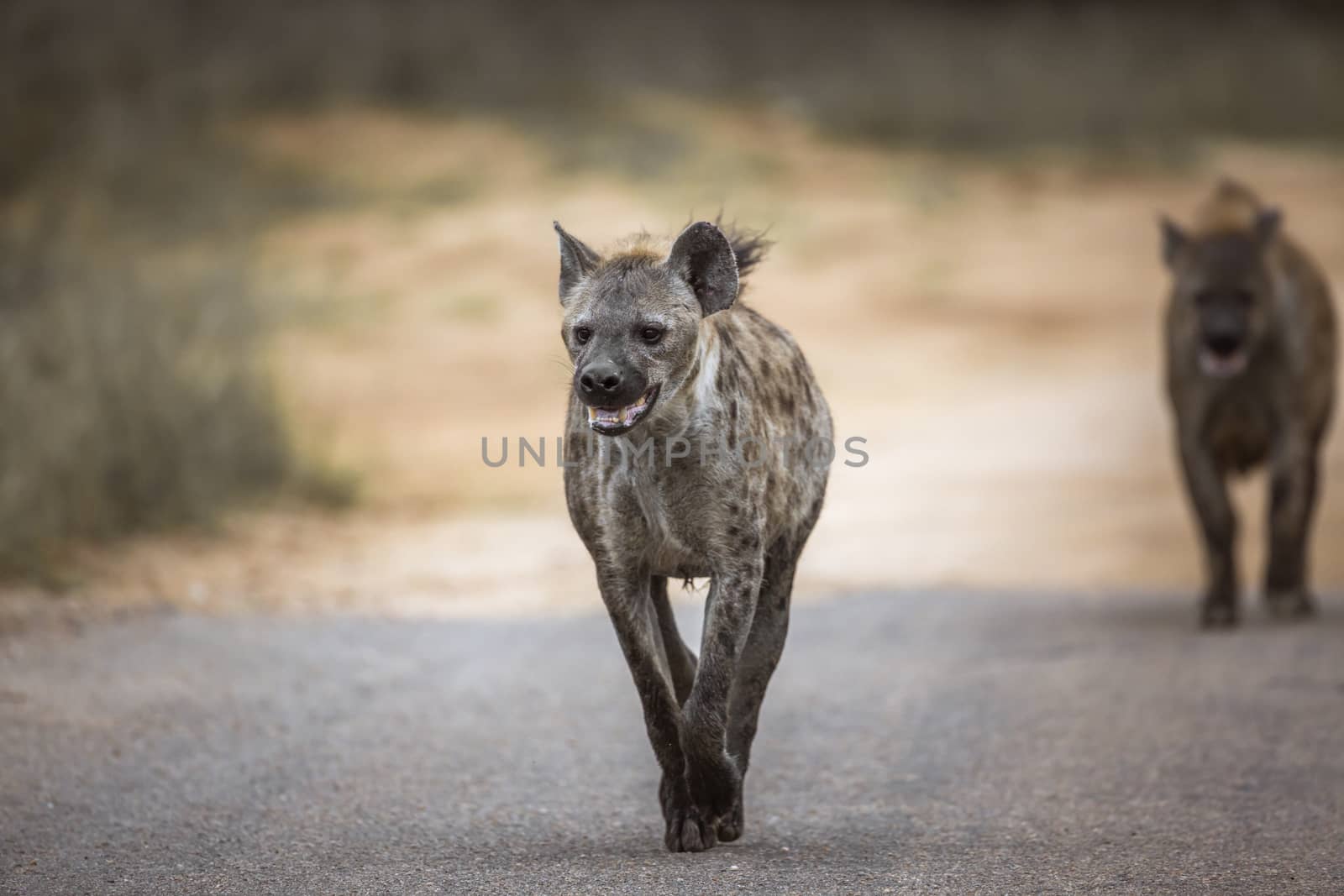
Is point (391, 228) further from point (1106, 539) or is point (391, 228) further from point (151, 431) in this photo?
point (1106, 539)

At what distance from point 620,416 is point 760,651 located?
935mm

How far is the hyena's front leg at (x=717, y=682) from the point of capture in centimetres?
432

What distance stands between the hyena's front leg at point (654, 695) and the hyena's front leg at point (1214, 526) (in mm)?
3824

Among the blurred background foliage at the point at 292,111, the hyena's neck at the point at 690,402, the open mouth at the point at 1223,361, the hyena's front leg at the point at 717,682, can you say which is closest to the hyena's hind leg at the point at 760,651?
the hyena's front leg at the point at 717,682

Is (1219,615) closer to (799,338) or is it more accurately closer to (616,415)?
(616,415)

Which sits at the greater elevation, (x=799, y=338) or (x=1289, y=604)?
(x=799, y=338)

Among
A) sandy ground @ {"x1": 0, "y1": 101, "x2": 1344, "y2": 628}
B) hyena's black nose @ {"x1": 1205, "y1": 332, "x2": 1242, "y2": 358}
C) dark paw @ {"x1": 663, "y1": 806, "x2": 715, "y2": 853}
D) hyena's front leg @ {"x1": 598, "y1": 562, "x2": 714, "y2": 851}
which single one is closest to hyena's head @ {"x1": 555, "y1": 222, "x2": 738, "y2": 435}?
hyena's front leg @ {"x1": 598, "y1": 562, "x2": 714, "y2": 851}

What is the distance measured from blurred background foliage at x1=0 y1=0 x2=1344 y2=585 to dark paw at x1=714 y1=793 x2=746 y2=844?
16.9 feet

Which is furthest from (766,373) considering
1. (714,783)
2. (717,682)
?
(714,783)

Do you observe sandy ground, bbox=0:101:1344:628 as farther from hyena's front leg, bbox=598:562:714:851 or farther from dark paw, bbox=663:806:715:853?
dark paw, bbox=663:806:715:853

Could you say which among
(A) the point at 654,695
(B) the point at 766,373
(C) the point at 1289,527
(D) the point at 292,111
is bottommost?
(A) the point at 654,695

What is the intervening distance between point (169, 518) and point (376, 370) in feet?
19.5

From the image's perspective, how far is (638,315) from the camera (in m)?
4.23

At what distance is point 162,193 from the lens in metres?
20.1
